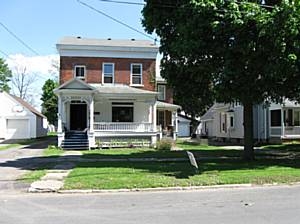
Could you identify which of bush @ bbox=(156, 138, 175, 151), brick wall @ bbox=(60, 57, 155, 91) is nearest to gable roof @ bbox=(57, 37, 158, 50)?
brick wall @ bbox=(60, 57, 155, 91)

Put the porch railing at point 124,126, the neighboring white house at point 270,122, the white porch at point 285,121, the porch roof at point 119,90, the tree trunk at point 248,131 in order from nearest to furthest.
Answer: the tree trunk at point 248,131 < the porch railing at point 124,126 < the porch roof at point 119,90 < the white porch at point 285,121 < the neighboring white house at point 270,122

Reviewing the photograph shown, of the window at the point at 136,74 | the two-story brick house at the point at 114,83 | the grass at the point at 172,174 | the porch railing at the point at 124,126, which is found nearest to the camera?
the grass at the point at 172,174

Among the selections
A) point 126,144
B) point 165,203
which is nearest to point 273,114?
point 126,144

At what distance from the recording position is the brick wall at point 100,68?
38.8m

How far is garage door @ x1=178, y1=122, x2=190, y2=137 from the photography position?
72.0m

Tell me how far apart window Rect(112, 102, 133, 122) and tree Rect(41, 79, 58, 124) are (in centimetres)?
3394

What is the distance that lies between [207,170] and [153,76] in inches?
856

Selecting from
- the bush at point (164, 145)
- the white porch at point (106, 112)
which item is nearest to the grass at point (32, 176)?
the bush at point (164, 145)

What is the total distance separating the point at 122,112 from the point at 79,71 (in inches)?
199

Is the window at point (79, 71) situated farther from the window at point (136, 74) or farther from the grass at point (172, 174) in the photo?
the grass at point (172, 174)

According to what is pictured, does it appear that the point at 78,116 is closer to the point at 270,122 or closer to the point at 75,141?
the point at 75,141

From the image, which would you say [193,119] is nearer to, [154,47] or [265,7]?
[154,47]

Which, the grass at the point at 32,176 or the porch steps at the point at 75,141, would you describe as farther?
the porch steps at the point at 75,141

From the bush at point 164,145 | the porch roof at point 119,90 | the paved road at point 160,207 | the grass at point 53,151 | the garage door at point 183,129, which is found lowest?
the paved road at point 160,207
